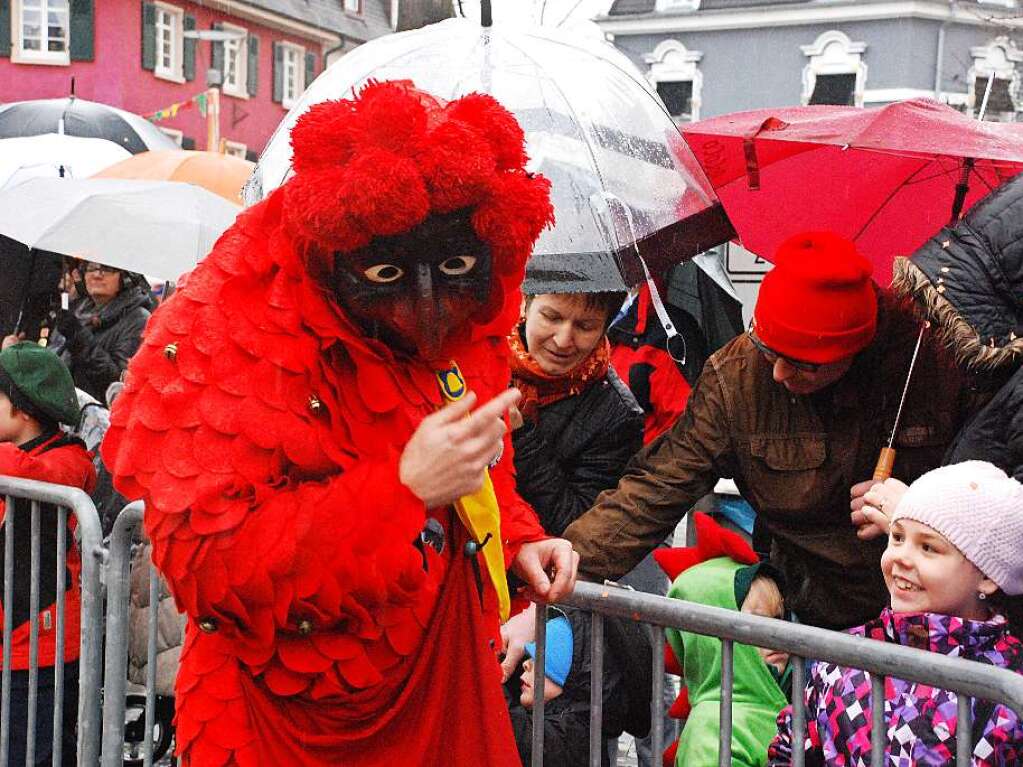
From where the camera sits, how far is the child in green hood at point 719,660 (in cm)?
289

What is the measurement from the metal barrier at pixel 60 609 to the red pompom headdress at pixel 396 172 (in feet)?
6.16

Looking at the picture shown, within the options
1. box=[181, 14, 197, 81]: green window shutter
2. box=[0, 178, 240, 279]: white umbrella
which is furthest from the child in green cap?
box=[181, 14, 197, 81]: green window shutter

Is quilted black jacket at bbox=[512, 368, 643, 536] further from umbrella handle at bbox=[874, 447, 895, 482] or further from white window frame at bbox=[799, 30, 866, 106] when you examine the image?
white window frame at bbox=[799, 30, 866, 106]

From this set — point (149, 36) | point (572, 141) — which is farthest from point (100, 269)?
point (149, 36)

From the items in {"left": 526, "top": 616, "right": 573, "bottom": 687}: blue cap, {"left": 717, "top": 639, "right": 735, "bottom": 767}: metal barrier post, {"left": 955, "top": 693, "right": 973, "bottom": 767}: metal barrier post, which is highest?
{"left": 955, "top": 693, "right": 973, "bottom": 767}: metal barrier post

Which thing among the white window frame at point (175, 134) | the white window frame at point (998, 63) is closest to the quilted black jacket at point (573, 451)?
the white window frame at point (175, 134)

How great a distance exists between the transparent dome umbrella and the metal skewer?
0.74 metres

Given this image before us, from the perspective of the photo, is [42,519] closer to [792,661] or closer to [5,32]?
[792,661]

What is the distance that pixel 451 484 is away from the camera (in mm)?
2115

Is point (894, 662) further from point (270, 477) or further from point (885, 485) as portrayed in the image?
point (270, 477)

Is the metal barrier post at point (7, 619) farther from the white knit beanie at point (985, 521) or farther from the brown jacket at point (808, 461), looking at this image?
the white knit beanie at point (985, 521)

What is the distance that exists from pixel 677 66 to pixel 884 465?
129 feet

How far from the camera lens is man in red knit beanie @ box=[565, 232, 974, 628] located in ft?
11.0

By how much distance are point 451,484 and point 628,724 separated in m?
1.34
